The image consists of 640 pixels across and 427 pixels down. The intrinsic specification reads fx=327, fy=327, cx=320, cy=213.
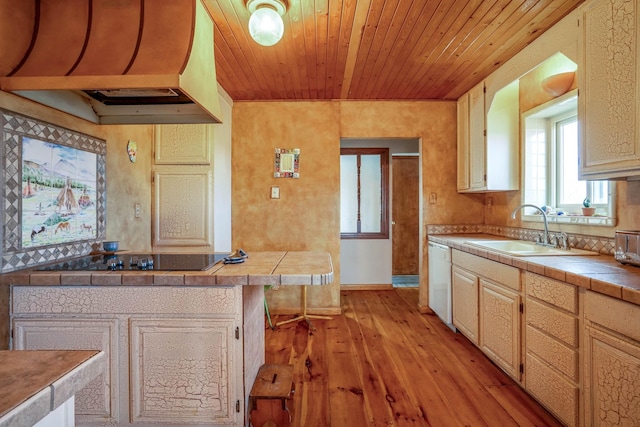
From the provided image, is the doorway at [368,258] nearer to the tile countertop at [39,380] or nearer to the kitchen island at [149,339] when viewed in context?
the kitchen island at [149,339]

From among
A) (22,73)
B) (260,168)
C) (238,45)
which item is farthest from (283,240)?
(22,73)

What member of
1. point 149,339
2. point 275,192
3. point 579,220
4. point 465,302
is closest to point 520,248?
point 579,220

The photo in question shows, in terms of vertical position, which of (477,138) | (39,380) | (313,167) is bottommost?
(39,380)

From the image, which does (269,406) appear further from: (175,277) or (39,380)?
(39,380)

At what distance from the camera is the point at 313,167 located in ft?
11.7

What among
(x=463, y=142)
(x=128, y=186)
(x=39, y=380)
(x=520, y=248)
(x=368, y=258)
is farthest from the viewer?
(x=368, y=258)

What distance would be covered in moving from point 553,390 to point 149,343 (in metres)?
2.07

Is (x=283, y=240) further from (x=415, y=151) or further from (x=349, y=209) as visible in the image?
(x=415, y=151)

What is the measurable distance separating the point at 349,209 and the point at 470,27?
2943 millimetres

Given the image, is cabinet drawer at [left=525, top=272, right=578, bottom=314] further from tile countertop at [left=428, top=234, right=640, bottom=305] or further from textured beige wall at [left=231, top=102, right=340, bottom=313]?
textured beige wall at [left=231, top=102, right=340, bottom=313]

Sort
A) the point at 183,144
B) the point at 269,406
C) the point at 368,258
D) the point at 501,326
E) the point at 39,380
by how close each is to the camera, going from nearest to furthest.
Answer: the point at 39,380 < the point at 269,406 < the point at 501,326 < the point at 183,144 < the point at 368,258

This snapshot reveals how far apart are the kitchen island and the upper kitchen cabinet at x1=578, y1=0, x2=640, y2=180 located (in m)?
1.57

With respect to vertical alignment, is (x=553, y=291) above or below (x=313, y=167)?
below

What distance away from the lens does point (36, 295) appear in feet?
5.04
